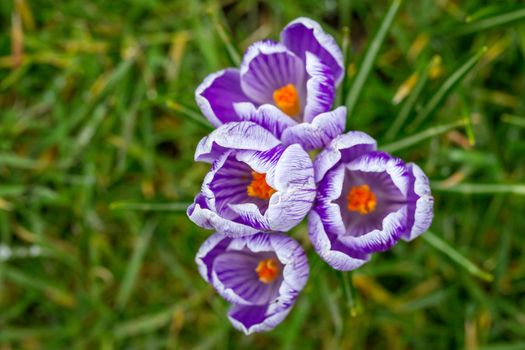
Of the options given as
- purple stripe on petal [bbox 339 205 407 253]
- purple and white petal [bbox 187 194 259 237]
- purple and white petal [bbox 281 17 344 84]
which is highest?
purple and white petal [bbox 281 17 344 84]

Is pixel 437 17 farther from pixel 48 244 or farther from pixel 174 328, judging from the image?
pixel 48 244

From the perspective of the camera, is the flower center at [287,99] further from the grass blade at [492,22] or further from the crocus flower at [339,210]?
the grass blade at [492,22]

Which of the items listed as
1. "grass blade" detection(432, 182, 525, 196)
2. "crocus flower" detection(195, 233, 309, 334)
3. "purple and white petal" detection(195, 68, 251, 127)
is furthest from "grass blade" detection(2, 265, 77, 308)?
"grass blade" detection(432, 182, 525, 196)

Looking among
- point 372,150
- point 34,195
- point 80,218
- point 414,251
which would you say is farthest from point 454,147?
point 34,195

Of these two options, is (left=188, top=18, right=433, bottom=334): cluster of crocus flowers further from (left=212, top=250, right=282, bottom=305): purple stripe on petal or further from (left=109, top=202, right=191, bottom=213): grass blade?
(left=109, top=202, right=191, bottom=213): grass blade

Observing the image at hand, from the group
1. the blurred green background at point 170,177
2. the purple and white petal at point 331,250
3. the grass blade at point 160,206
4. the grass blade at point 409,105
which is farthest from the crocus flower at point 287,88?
the blurred green background at point 170,177
